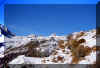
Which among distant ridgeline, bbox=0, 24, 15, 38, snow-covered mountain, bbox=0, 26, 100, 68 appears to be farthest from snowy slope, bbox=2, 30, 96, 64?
distant ridgeline, bbox=0, 24, 15, 38

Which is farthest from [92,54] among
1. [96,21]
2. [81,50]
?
[96,21]

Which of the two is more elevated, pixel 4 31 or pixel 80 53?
pixel 4 31

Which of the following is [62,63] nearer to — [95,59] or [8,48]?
[95,59]

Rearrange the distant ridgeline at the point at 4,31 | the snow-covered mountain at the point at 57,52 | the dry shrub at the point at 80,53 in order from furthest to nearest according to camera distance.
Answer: the distant ridgeline at the point at 4,31 → the snow-covered mountain at the point at 57,52 → the dry shrub at the point at 80,53

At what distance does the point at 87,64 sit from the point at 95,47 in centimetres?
123

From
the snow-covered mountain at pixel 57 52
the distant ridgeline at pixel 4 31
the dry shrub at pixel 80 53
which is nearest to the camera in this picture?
the dry shrub at pixel 80 53

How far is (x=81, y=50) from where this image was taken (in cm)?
574

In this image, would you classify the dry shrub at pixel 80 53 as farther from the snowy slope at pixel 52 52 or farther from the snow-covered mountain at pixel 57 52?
the snowy slope at pixel 52 52

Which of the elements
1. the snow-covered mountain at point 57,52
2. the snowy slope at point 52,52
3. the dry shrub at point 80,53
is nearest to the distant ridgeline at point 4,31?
the snow-covered mountain at point 57,52

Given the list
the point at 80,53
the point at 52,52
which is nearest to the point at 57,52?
the point at 52,52

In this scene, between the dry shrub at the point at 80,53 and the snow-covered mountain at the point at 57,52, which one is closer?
the dry shrub at the point at 80,53

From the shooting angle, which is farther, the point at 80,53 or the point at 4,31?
the point at 4,31

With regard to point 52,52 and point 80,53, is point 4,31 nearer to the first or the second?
point 52,52

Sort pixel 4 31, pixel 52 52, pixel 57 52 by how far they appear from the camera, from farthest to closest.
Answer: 1. pixel 4 31
2. pixel 52 52
3. pixel 57 52
